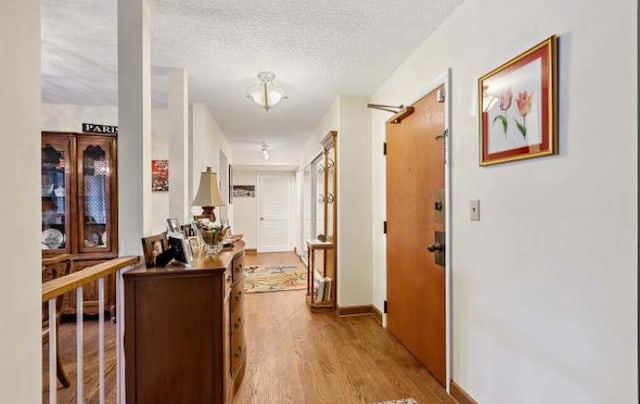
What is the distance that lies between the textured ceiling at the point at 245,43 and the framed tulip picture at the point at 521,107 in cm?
67

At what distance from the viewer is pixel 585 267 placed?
1.13m

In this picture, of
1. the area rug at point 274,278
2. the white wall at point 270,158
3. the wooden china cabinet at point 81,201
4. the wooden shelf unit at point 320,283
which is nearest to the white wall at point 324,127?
the white wall at point 270,158

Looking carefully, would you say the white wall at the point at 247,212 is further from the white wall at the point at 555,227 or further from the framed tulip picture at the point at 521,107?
the framed tulip picture at the point at 521,107

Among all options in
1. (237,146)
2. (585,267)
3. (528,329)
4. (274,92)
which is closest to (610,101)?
(585,267)

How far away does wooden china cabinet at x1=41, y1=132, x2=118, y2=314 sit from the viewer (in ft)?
10.3

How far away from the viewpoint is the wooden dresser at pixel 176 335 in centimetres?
146

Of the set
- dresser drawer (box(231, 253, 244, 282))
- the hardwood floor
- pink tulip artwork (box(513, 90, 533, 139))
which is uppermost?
pink tulip artwork (box(513, 90, 533, 139))

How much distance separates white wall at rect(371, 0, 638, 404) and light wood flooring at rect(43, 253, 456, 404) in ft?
1.53

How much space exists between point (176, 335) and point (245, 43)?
6.32ft

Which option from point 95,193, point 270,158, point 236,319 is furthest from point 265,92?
point 270,158

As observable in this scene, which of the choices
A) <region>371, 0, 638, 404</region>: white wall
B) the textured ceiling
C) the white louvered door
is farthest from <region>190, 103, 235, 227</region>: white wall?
the white louvered door

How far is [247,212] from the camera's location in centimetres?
783

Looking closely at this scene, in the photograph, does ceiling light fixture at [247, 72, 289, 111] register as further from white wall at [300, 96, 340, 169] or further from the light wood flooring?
the light wood flooring

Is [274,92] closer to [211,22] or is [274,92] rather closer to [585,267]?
[211,22]
